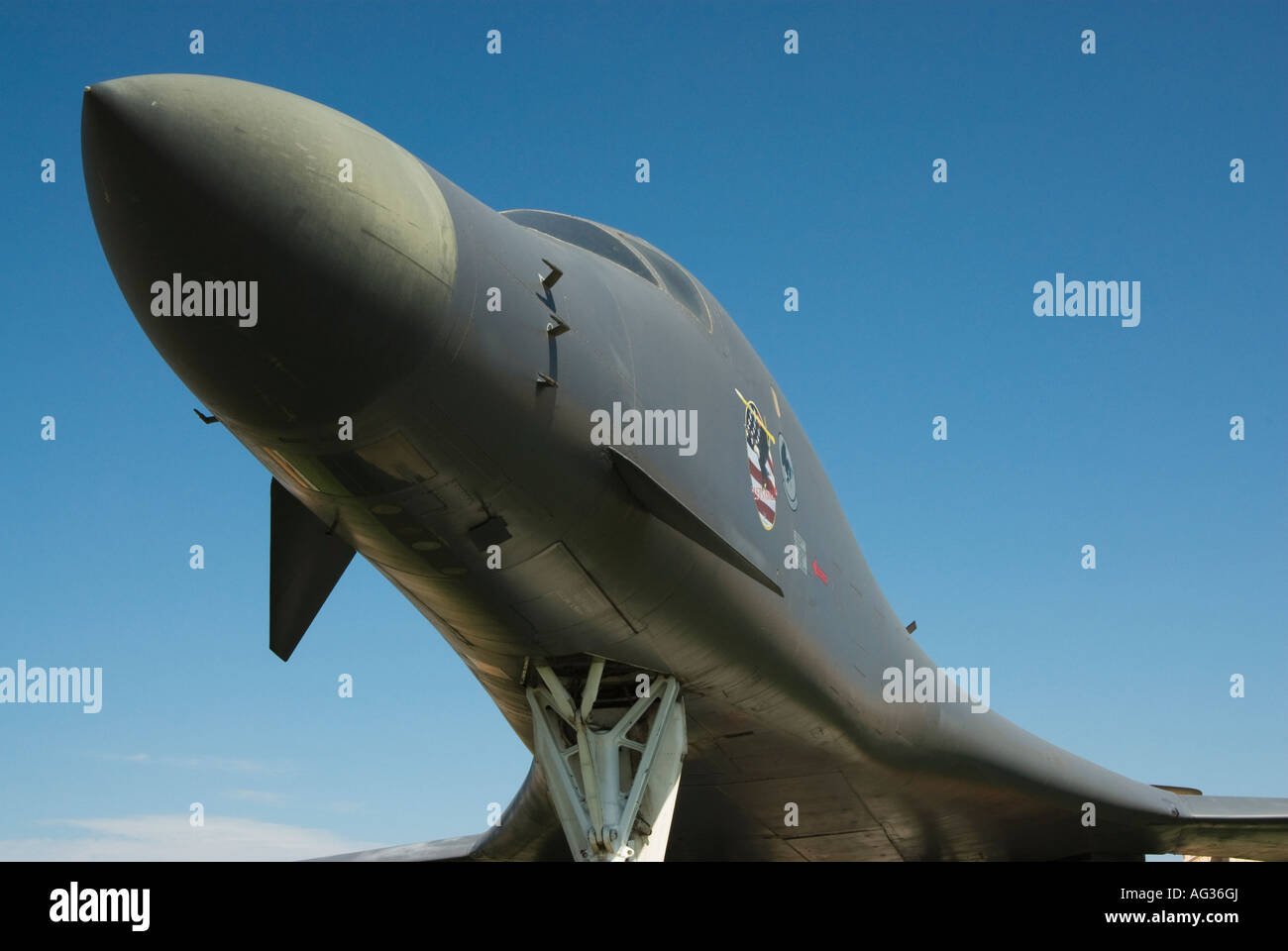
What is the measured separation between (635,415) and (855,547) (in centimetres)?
421

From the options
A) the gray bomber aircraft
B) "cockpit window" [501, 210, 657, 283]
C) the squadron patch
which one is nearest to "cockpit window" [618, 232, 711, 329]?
the gray bomber aircraft

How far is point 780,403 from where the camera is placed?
8688mm

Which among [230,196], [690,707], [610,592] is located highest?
[230,196]

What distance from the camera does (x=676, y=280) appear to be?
24.8ft

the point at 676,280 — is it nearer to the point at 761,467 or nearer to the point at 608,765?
the point at 761,467

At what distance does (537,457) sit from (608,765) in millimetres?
2041

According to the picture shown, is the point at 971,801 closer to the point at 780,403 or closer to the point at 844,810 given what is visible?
the point at 844,810

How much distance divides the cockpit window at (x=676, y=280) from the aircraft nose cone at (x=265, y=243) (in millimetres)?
2545

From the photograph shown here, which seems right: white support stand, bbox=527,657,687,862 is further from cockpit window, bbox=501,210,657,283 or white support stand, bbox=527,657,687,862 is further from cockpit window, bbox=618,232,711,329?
cockpit window, bbox=501,210,657,283

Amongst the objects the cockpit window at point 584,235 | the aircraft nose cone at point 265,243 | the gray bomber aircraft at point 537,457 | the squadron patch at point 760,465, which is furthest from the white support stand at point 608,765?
the aircraft nose cone at point 265,243

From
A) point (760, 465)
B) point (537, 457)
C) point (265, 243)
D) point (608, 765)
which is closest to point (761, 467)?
point (760, 465)

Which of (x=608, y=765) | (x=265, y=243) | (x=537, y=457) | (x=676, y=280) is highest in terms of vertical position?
(x=676, y=280)

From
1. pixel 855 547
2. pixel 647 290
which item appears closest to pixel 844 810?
pixel 855 547
